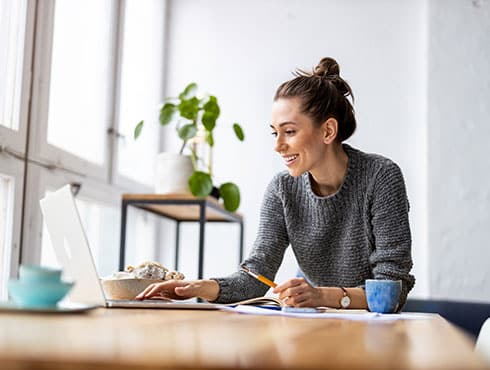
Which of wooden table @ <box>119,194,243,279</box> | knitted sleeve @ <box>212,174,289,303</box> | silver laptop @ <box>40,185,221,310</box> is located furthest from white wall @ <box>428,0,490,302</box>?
silver laptop @ <box>40,185,221,310</box>

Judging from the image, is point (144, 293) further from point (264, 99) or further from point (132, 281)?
point (264, 99)

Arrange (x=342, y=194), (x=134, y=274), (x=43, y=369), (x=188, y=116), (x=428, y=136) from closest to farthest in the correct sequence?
1. (x=43, y=369)
2. (x=134, y=274)
3. (x=342, y=194)
4. (x=188, y=116)
5. (x=428, y=136)

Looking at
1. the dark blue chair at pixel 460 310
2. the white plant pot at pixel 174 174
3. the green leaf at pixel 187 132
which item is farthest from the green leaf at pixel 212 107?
the dark blue chair at pixel 460 310

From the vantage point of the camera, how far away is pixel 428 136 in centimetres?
335

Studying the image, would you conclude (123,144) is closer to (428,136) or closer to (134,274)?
(428,136)

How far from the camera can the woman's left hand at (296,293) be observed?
4.47ft

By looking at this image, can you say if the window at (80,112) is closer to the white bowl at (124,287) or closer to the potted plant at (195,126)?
the potted plant at (195,126)

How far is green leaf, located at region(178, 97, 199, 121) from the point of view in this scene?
276cm

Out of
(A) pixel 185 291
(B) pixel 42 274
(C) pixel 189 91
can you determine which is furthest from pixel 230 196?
(B) pixel 42 274

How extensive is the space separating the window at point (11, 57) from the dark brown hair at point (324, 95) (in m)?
0.86

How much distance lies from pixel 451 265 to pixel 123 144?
1.73 meters

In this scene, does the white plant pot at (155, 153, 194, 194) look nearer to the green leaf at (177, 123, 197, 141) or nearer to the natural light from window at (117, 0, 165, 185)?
the green leaf at (177, 123, 197, 141)

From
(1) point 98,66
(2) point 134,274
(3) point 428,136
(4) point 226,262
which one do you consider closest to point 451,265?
(3) point 428,136

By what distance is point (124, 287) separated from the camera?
1.43m
